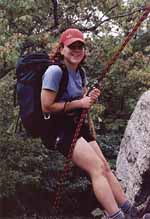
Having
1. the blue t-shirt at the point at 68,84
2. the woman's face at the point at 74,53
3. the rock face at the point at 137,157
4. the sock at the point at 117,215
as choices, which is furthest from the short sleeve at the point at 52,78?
the rock face at the point at 137,157

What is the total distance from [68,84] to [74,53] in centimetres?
28

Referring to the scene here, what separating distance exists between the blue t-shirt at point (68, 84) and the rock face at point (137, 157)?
2732 millimetres

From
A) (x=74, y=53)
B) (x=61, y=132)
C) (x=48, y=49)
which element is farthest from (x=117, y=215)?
(x=48, y=49)

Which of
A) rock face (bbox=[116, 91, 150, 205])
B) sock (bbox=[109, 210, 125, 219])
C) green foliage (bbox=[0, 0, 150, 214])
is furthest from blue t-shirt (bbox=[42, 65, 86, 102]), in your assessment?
green foliage (bbox=[0, 0, 150, 214])

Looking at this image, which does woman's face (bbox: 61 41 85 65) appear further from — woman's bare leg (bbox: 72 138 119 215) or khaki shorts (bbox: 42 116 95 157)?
woman's bare leg (bbox: 72 138 119 215)

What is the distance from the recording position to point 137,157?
7.24 meters

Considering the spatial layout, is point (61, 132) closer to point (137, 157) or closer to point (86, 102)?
point (86, 102)

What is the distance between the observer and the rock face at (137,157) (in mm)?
6988

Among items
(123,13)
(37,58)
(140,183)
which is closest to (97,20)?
(123,13)

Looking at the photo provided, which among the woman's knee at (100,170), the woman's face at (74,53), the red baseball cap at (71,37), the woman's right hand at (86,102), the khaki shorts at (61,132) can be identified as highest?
the red baseball cap at (71,37)

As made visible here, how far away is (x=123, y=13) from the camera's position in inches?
446

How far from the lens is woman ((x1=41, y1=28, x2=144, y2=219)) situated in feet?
13.7

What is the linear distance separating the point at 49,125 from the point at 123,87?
27.3 feet

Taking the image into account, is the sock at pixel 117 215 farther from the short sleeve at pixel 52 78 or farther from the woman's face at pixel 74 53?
the woman's face at pixel 74 53
